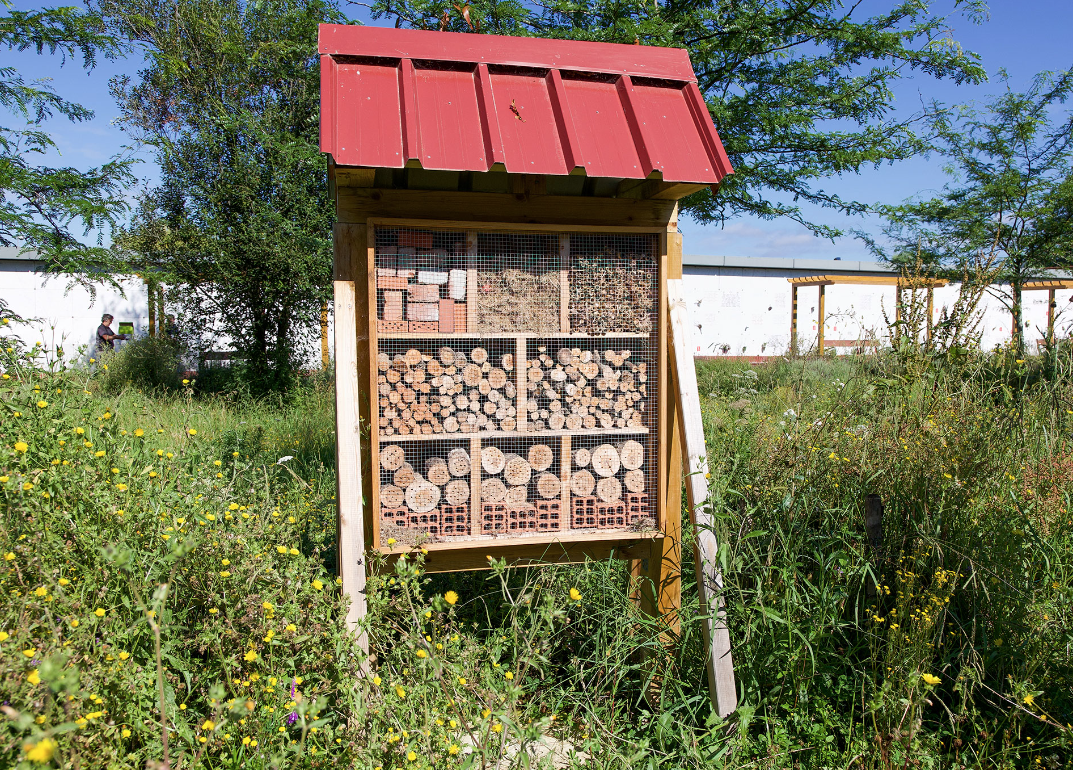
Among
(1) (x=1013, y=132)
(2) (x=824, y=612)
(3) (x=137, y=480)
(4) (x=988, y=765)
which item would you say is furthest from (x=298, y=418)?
(1) (x=1013, y=132)

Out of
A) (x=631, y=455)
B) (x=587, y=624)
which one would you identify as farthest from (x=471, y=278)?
(x=587, y=624)

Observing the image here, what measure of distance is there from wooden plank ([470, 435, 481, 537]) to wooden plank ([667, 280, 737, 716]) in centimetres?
96

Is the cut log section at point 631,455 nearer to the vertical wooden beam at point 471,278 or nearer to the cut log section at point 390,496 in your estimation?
the vertical wooden beam at point 471,278

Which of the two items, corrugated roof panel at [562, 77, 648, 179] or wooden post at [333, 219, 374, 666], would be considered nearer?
wooden post at [333, 219, 374, 666]

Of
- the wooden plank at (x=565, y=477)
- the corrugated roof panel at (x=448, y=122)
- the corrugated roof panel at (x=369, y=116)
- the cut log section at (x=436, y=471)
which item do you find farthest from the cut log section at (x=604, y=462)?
the corrugated roof panel at (x=369, y=116)

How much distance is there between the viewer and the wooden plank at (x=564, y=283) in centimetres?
303

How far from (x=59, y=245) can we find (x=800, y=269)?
20.8 meters

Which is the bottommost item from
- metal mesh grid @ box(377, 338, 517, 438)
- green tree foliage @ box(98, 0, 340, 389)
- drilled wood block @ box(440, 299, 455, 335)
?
metal mesh grid @ box(377, 338, 517, 438)

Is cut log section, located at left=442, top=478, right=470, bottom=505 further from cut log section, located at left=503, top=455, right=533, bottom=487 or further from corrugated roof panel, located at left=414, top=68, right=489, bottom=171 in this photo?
corrugated roof panel, located at left=414, top=68, right=489, bottom=171

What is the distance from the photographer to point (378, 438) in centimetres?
284

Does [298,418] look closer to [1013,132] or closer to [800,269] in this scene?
[1013,132]

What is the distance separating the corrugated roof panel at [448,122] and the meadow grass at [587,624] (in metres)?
1.63

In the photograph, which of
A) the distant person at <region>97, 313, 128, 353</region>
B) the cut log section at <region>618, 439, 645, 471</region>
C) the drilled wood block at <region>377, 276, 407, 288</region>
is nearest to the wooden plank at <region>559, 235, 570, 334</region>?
the cut log section at <region>618, 439, 645, 471</region>

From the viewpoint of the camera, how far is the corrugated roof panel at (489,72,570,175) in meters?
2.76
